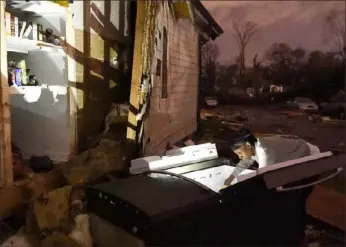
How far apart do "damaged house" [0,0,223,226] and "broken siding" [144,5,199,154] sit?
1cm

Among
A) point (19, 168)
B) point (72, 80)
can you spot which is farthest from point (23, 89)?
point (19, 168)

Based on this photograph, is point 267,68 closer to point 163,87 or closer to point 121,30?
point 163,87

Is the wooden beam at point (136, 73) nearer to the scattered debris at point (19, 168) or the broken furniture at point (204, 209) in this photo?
the broken furniture at point (204, 209)

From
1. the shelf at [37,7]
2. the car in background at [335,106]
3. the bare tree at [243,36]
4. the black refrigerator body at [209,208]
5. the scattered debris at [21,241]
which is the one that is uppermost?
the shelf at [37,7]

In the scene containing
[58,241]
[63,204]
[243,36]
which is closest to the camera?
[58,241]

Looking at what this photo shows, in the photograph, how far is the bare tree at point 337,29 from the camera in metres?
2.80

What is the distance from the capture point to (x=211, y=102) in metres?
2.94

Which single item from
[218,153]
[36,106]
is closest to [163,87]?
[218,153]

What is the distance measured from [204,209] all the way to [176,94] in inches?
66.0

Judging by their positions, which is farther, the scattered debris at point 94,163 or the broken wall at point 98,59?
the broken wall at point 98,59

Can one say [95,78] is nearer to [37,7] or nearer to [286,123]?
[37,7]

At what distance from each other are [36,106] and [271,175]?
2.09 meters

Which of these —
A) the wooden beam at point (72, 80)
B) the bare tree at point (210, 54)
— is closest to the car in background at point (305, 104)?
the bare tree at point (210, 54)

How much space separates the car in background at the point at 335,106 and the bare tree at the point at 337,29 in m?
0.35
